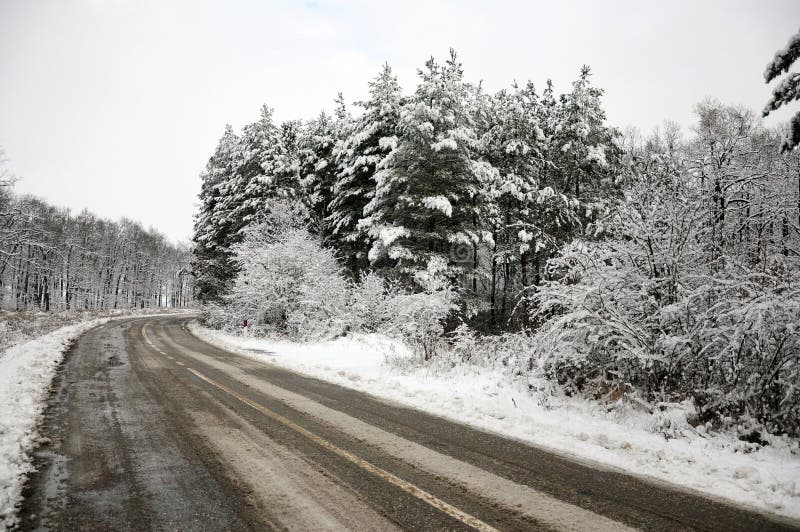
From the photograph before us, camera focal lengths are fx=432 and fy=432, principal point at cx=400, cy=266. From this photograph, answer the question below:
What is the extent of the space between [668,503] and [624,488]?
0.41 metres

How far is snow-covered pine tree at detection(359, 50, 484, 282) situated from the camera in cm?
1956

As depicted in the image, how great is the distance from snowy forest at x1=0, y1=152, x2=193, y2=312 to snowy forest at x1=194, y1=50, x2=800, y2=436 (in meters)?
16.9

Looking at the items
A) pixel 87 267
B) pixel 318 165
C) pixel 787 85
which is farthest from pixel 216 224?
pixel 87 267

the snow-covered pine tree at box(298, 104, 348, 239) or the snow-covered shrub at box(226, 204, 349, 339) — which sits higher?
the snow-covered pine tree at box(298, 104, 348, 239)

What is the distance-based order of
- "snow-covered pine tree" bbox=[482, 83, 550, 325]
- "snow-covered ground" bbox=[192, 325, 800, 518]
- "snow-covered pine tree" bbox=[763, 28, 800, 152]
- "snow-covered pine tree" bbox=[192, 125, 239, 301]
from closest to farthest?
"snow-covered ground" bbox=[192, 325, 800, 518]
"snow-covered pine tree" bbox=[763, 28, 800, 152]
"snow-covered pine tree" bbox=[482, 83, 550, 325]
"snow-covered pine tree" bbox=[192, 125, 239, 301]

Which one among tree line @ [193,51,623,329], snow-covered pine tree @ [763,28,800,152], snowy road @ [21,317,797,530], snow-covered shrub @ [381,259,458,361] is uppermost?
tree line @ [193,51,623,329]

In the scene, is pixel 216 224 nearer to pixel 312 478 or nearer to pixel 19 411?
pixel 19 411

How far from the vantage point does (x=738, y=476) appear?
4.67 m

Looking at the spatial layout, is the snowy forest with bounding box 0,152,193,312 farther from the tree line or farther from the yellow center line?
the yellow center line

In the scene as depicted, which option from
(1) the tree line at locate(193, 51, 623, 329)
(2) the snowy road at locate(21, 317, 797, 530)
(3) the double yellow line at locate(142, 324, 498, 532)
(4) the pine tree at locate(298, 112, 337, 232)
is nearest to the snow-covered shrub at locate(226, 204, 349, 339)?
(1) the tree line at locate(193, 51, 623, 329)

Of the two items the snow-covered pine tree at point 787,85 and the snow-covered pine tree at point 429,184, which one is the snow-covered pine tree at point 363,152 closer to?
the snow-covered pine tree at point 429,184

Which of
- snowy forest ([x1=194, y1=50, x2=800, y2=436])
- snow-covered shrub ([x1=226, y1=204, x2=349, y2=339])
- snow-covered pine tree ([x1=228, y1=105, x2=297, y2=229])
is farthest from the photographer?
snow-covered pine tree ([x1=228, y1=105, x2=297, y2=229])

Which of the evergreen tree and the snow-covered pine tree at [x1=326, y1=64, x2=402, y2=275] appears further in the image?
the evergreen tree

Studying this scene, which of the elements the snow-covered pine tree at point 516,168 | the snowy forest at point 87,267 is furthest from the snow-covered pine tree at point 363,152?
the snowy forest at point 87,267
